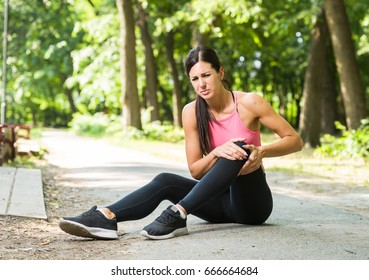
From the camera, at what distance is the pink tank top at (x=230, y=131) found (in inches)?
208

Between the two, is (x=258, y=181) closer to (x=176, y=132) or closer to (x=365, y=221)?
(x=365, y=221)

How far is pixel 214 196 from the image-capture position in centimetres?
515

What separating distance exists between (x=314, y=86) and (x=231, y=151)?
575 inches

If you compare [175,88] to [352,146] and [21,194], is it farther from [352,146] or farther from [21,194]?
[21,194]

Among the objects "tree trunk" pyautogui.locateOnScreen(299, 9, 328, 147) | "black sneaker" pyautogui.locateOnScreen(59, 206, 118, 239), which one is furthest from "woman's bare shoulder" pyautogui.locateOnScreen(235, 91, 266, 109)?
"tree trunk" pyautogui.locateOnScreen(299, 9, 328, 147)

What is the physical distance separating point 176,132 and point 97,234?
2027cm

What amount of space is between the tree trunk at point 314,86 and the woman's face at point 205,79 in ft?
47.1

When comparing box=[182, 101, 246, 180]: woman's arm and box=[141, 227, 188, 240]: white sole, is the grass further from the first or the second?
box=[141, 227, 188, 240]: white sole

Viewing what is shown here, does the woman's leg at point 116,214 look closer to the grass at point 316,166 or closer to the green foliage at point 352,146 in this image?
the grass at point 316,166

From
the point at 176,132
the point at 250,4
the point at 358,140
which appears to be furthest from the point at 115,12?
the point at 358,140

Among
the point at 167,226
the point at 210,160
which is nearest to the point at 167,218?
the point at 167,226

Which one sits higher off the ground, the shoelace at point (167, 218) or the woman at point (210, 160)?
the woman at point (210, 160)

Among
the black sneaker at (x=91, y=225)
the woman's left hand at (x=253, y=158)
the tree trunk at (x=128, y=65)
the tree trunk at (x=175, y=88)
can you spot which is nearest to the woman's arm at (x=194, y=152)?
the woman's left hand at (x=253, y=158)

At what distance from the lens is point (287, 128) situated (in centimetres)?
530
